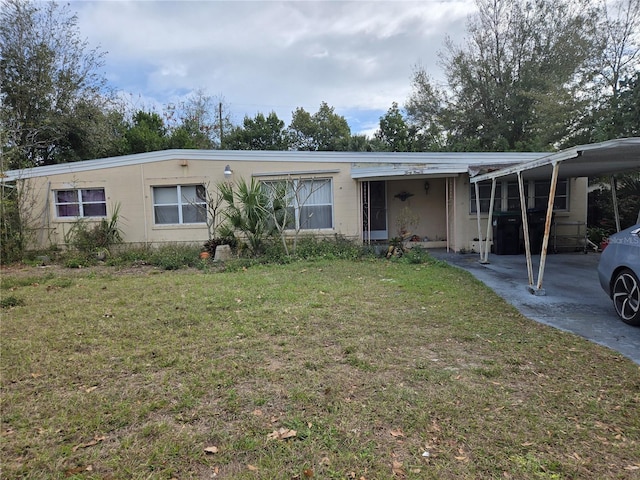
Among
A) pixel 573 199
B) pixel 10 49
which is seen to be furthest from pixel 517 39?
pixel 10 49

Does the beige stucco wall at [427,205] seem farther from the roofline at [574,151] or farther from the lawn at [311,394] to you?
the lawn at [311,394]

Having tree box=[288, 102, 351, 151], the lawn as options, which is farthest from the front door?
tree box=[288, 102, 351, 151]

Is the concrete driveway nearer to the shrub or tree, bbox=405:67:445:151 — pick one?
the shrub

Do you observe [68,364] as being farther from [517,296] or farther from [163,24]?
[163,24]

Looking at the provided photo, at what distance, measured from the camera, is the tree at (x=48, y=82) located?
545 inches

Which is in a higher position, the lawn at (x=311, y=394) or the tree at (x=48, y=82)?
the tree at (x=48, y=82)

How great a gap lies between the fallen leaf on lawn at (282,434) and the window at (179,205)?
365 inches

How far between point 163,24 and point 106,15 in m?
1.32

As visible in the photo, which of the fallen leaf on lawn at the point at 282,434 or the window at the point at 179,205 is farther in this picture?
the window at the point at 179,205

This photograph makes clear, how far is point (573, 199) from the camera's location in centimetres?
1035

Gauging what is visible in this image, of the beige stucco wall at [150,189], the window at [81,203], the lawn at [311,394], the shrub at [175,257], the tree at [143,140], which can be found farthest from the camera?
the tree at [143,140]

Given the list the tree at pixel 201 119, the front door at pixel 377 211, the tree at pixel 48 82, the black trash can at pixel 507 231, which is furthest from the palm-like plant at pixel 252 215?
the tree at pixel 201 119

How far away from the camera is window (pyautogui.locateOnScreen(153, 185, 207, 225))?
35.9 ft

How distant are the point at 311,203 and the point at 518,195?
5.91m
